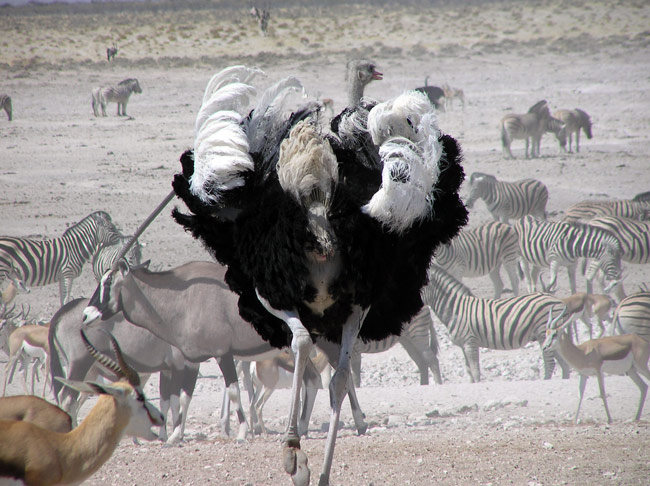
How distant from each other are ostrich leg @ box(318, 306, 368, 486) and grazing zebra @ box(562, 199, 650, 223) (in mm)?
12342

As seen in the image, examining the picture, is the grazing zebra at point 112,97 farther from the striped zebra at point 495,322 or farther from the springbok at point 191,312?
the springbok at point 191,312

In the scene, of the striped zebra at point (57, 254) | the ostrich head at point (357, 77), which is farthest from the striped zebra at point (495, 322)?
the striped zebra at point (57, 254)

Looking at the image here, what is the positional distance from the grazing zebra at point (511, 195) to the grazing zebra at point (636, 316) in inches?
263

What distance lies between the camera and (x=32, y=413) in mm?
5375

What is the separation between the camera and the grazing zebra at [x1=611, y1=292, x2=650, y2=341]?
1109 centimetres

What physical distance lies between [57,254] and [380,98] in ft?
43.5

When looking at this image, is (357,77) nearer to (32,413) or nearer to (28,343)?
(32,413)

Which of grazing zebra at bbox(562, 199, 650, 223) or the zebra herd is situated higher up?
the zebra herd

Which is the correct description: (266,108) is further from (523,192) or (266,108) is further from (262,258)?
(523,192)

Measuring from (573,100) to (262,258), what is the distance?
23.2 meters

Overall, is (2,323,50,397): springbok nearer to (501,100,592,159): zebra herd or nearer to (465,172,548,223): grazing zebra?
(465,172,548,223): grazing zebra

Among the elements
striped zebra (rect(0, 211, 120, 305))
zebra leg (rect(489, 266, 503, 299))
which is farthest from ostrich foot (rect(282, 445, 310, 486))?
zebra leg (rect(489, 266, 503, 299))

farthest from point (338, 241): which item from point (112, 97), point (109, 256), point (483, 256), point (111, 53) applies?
point (111, 53)

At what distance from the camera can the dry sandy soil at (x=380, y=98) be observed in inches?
248
